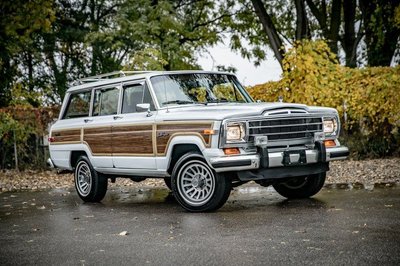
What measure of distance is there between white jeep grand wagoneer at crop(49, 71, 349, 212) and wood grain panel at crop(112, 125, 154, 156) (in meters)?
0.02

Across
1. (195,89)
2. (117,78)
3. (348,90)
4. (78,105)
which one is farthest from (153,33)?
(195,89)

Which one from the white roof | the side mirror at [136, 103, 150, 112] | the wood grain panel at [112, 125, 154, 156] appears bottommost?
the wood grain panel at [112, 125, 154, 156]

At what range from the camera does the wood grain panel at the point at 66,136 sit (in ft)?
37.5

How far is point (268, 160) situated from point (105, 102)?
12.3 ft

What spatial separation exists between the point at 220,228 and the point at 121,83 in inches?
162

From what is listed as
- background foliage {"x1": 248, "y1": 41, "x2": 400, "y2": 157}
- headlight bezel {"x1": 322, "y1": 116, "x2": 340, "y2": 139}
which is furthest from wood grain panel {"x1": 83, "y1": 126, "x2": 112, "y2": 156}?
background foliage {"x1": 248, "y1": 41, "x2": 400, "y2": 157}

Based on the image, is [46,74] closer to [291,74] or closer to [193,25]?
[193,25]

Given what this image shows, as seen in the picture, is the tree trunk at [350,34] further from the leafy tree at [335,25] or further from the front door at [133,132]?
the front door at [133,132]

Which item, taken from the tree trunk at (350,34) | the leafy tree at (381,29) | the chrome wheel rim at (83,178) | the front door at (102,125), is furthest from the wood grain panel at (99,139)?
the tree trunk at (350,34)

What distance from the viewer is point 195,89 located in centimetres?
995

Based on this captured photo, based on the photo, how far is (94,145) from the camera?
10.9 metres

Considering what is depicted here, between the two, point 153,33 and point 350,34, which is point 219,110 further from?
point 350,34

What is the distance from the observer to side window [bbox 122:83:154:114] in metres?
9.98

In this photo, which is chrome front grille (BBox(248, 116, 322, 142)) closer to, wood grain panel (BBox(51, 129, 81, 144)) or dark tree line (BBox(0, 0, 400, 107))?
wood grain panel (BBox(51, 129, 81, 144))
